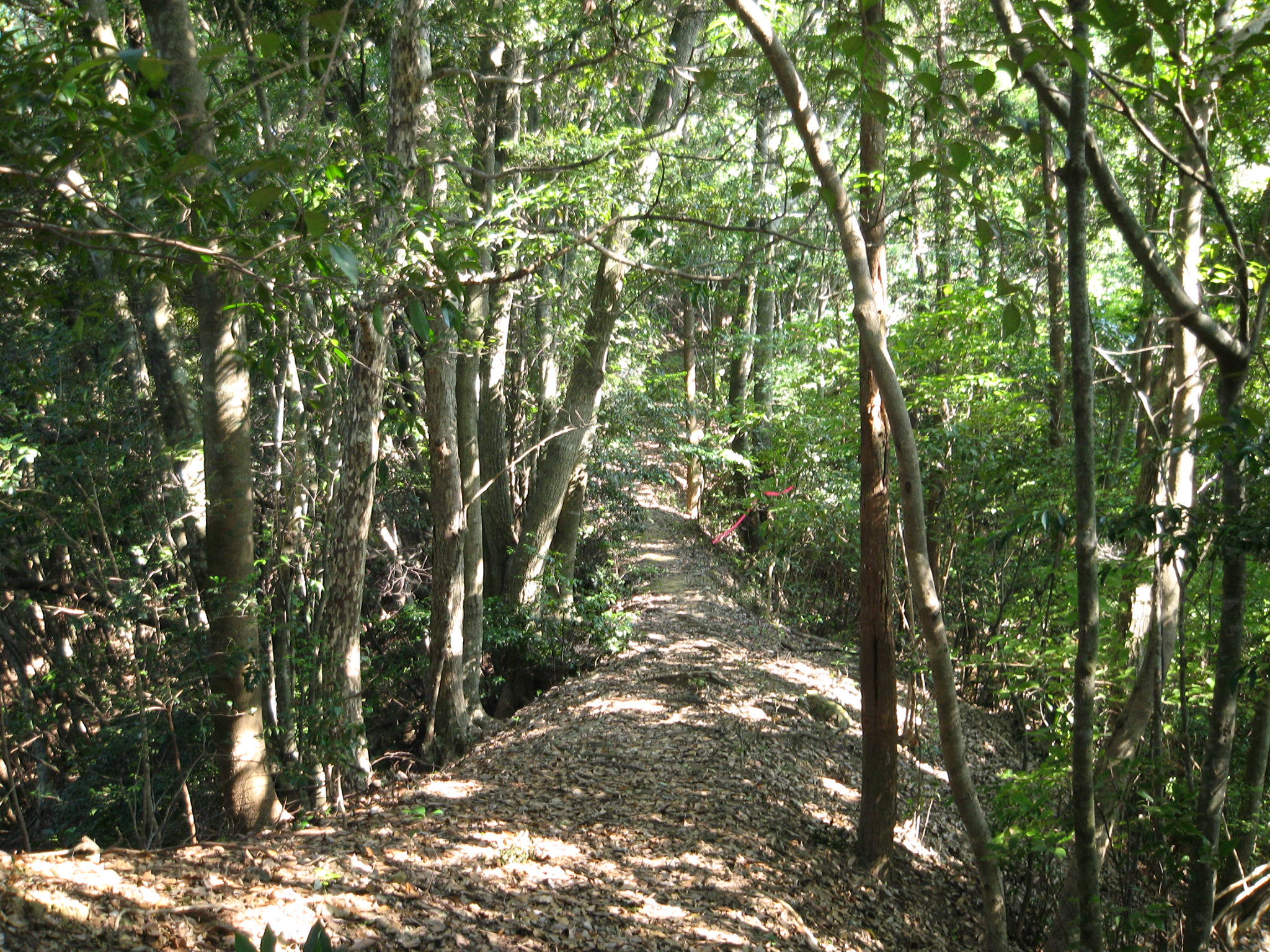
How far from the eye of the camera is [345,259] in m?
2.08

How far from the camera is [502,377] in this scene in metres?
11.4

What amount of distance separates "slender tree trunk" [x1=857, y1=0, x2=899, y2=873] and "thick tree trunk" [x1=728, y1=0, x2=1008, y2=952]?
989 mm

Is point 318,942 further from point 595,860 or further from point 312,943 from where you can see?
point 595,860

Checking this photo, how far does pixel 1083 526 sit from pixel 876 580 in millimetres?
2137

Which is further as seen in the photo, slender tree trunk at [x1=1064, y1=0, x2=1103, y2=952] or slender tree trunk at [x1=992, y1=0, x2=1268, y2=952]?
slender tree trunk at [x1=1064, y1=0, x2=1103, y2=952]

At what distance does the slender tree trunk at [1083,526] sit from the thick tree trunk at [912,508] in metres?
0.66

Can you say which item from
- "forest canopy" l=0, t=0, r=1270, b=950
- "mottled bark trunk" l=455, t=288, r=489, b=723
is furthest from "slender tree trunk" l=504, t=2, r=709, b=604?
"mottled bark trunk" l=455, t=288, r=489, b=723

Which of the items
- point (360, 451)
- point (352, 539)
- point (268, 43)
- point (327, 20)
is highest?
point (327, 20)

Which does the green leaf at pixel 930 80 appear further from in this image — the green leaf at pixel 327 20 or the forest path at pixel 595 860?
the forest path at pixel 595 860

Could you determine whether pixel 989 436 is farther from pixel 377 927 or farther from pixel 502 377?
pixel 377 927

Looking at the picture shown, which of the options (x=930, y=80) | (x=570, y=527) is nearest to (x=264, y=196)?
(x=930, y=80)

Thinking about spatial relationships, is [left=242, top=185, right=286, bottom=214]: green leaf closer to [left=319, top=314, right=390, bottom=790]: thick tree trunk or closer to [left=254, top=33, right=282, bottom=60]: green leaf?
[left=254, top=33, right=282, bottom=60]: green leaf

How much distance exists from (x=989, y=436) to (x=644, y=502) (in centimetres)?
1375

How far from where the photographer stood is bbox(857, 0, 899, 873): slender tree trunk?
585 cm
